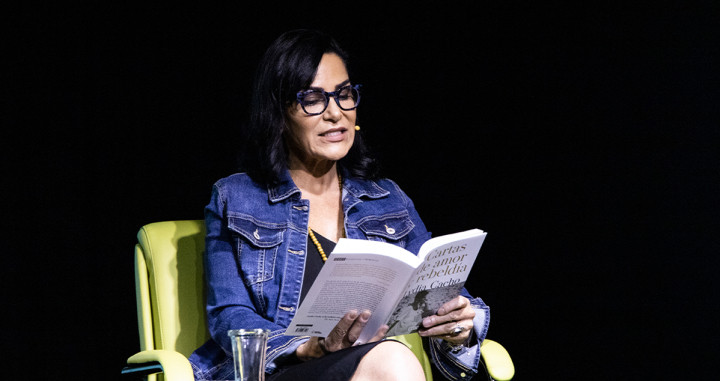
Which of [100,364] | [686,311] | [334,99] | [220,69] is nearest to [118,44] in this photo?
[220,69]

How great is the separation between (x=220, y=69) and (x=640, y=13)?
1414 millimetres

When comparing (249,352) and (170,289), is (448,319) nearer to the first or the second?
(249,352)

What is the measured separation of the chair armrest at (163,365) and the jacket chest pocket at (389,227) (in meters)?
0.62

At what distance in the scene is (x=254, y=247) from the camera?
6.28ft

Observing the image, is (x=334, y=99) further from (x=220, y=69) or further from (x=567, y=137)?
(x=567, y=137)

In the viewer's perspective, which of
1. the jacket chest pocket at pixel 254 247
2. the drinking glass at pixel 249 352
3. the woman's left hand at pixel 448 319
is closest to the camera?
the drinking glass at pixel 249 352

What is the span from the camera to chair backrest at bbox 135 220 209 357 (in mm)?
1982

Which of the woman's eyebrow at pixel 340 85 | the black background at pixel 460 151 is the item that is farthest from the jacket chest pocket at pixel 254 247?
the black background at pixel 460 151

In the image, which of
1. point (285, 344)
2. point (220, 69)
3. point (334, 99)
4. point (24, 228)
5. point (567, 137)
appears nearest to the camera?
point (285, 344)

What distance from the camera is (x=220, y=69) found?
2.56 metres

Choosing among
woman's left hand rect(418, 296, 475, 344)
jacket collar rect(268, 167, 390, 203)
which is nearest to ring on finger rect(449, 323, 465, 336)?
woman's left hand rect(418, 296, 475, 344)

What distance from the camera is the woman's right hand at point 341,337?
153 cm

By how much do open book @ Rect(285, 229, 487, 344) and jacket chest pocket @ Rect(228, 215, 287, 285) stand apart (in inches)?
13.9

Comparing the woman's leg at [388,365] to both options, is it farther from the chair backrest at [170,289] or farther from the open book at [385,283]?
the chair backrest at [170,289]
